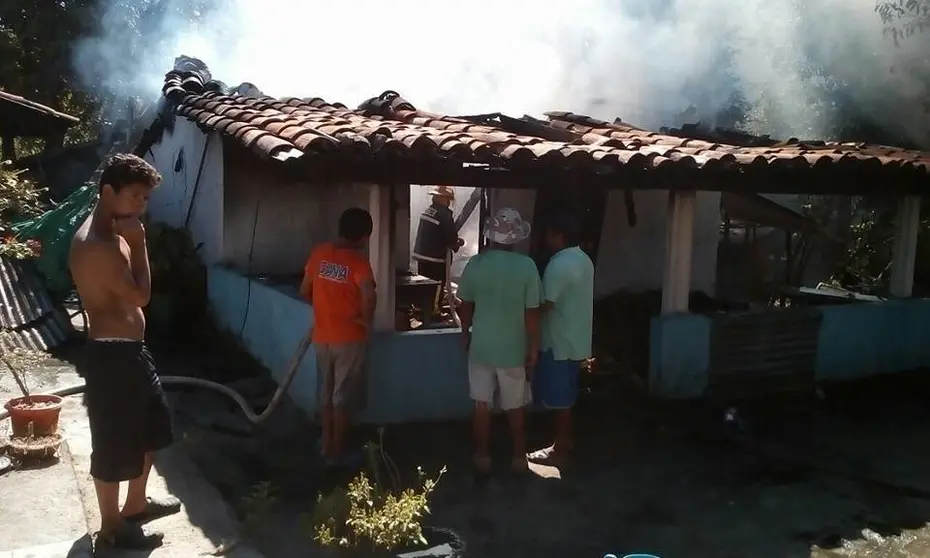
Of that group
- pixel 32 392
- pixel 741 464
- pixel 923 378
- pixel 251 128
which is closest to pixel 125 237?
pixel 251 128

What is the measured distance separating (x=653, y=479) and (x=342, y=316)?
2.63 m

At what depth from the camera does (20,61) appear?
19641 mm

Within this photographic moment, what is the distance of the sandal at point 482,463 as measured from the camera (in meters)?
5.84

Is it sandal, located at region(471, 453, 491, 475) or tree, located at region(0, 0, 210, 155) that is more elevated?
tree, located at region(0, 0, 210, 155)

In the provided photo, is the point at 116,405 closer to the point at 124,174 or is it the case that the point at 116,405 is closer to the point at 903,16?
the point at 124,174

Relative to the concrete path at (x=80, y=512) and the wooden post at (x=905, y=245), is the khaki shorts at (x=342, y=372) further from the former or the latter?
the wooden post at (x=905, y=245)

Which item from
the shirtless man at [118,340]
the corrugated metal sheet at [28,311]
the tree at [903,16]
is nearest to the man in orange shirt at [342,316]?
the shirtless man at [118,340]

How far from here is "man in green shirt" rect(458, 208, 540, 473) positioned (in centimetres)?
561

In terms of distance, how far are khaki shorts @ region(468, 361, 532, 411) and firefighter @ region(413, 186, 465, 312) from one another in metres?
3.66

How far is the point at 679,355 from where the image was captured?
7844 millimetres

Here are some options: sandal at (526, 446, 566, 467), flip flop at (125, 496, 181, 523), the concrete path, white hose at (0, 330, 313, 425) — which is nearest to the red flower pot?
the concrete path

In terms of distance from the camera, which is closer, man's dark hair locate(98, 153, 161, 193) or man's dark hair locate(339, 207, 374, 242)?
man's dark hair locate(98, 153, 161, 193)

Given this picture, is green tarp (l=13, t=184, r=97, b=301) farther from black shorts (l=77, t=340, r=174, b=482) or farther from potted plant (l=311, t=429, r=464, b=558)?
potted plant (l=311, t=429, r=464, b=558)

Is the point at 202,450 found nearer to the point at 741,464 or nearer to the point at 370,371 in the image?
the point at 370,371
